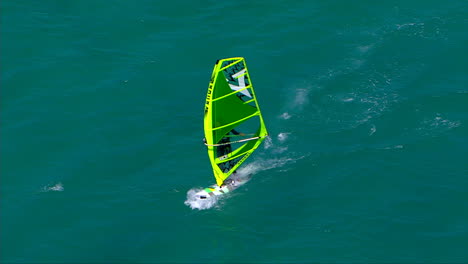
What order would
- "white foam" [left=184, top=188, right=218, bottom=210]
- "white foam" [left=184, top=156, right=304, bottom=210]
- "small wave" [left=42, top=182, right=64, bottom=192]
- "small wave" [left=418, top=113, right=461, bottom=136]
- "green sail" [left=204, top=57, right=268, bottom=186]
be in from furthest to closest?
"small wave" [left=418, top=113, right=461, bottom=136] → "small wave" [left=42, top=182, right=64, bottom=192] → "white foam" [left=184, top=156, right=304, bottom=210] → "white foam" [left=184, top=188, right=218, bottom=210] → "green sail" [left=204, top=57, right=268, bottom=186]

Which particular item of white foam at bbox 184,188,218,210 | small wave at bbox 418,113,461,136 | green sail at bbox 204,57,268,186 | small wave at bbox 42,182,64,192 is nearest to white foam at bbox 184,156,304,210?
Answer: white foam at bbox 184,188,218,210

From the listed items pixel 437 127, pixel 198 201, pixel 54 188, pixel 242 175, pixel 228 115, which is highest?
pixel 228 115

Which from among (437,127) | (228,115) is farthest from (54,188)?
(437,127)

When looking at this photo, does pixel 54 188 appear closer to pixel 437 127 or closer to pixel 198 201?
pixel 198 201

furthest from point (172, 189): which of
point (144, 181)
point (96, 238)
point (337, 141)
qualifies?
point (337, 141)

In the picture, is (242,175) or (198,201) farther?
(242,175)

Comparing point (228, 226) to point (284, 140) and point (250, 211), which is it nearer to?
point (250, 211)

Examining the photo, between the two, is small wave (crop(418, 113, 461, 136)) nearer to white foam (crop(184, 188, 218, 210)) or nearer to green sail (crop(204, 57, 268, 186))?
green sail (crop(204, 57, 268, 186))

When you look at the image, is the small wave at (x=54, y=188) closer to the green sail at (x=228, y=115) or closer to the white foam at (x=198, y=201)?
the white foam at (x=198, y=201)

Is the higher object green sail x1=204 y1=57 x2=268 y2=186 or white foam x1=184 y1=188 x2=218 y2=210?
green sail x1=204 y1=57 x2=268 y2=186

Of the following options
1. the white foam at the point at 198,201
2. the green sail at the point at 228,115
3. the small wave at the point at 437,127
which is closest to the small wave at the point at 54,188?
the white foam at the point at 198,201
